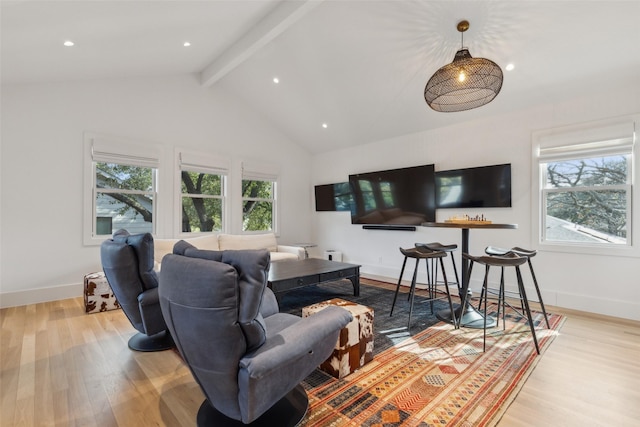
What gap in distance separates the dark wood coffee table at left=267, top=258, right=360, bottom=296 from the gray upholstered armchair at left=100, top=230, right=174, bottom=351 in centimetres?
118

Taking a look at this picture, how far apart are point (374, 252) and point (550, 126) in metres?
3.26

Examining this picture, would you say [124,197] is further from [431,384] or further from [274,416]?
[431,384]

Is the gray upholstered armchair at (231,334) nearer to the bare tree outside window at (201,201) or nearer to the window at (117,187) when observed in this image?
the window at (117,187)

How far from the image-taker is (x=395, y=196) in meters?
5.27

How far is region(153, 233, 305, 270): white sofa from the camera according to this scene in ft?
14.0

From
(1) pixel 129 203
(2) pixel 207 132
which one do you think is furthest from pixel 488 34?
(1) pixel 129 203

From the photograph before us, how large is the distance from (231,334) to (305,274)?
2.34 meters

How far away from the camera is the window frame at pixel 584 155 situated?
3.26m

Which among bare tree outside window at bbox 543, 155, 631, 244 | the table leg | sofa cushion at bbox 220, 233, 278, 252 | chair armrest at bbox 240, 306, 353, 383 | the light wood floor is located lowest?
the light wood floor

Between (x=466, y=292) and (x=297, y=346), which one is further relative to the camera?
(x=466, y=292)

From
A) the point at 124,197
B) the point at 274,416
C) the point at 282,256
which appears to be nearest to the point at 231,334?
the point at 274,416

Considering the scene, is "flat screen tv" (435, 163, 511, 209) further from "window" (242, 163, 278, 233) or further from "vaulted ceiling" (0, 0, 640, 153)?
"window" (242, 163, 278, 233)

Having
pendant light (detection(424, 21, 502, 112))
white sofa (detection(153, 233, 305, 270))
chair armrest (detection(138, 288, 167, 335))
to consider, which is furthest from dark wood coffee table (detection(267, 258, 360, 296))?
pendant light (detection(424, 21, 502, 112))

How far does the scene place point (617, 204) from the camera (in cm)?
340
